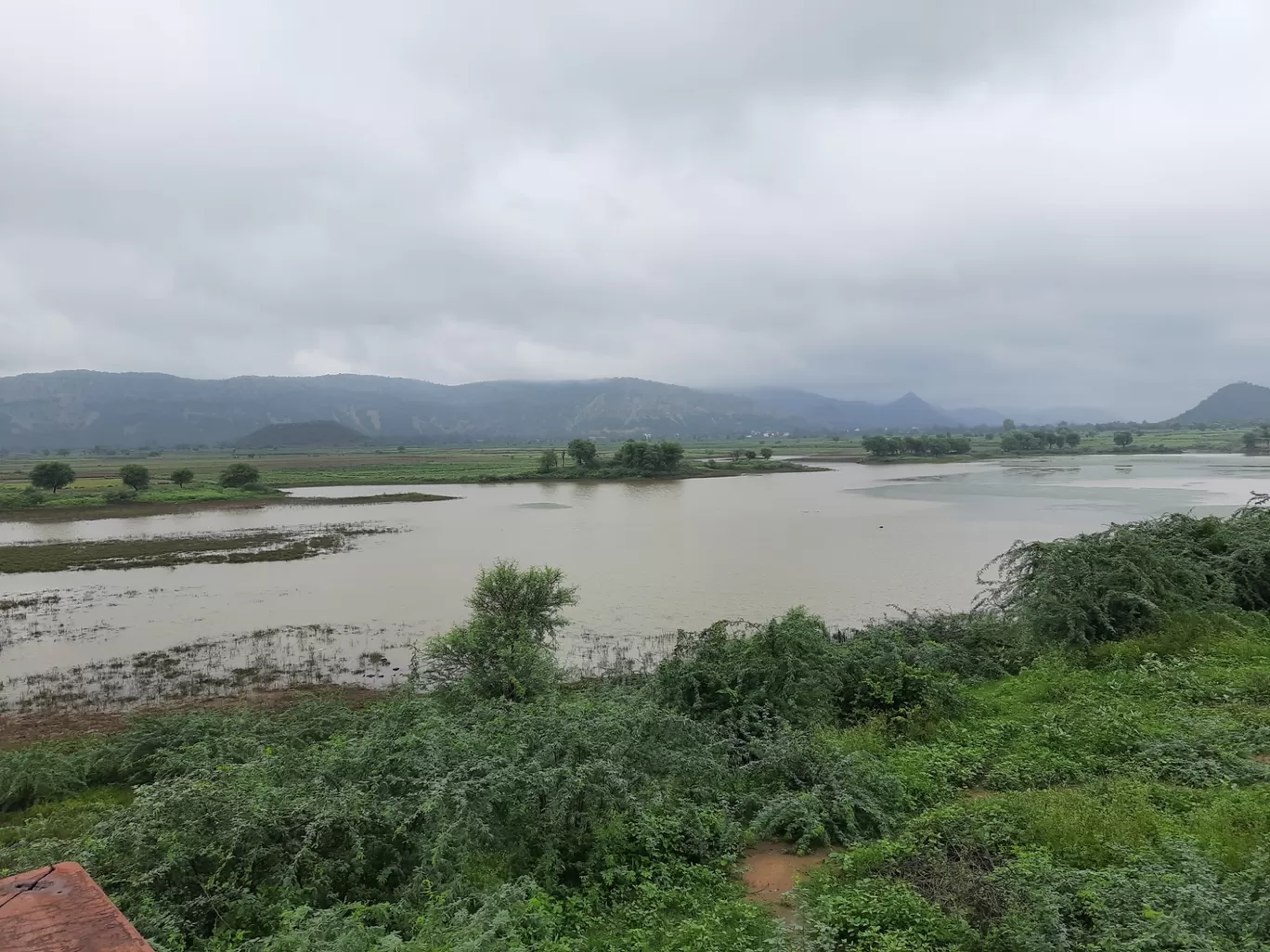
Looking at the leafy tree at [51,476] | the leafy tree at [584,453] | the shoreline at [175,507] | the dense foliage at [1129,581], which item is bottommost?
the shoreline at [175,507]

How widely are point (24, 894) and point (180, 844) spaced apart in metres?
3.70

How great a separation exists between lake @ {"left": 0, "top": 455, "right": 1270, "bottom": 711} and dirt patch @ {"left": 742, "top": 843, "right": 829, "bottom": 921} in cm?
1251

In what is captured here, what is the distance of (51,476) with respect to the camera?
60812mm

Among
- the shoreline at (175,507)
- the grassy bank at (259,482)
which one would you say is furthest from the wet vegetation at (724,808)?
the grassy bank at (259,482)

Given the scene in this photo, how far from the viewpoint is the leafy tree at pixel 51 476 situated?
6056cm

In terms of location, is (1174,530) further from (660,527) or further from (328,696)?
(660,527)

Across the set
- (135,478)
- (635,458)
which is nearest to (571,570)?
(635,458)

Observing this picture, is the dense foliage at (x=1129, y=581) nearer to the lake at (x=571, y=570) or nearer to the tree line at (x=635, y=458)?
the lake at (x=571, y=570)

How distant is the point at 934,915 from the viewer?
15.6ft

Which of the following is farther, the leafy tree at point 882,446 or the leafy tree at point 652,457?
the leafy tree at point 882,446

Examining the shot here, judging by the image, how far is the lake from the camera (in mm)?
20734

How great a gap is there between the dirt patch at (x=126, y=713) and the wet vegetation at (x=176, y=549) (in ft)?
Answer: 60.6

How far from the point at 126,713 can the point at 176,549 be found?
1005 inches

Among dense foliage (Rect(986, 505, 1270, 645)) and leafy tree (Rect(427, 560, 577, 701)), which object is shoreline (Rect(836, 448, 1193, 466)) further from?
leafy tree (Rect(427, 560, 577, 701))
